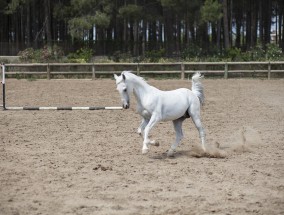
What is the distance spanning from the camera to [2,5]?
37.9 m

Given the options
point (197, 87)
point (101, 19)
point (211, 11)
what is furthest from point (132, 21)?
point (197, 87)

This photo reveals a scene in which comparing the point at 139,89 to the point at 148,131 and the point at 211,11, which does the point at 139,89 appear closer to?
the point at 148,131

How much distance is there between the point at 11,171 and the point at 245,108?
8981mm

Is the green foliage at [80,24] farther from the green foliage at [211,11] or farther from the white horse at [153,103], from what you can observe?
the white horse at [153,103]

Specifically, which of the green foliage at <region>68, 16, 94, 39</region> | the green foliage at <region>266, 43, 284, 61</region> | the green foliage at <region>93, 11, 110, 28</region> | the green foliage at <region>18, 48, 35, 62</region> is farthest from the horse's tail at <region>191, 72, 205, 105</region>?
the green foliage at <region>93, 11, 110, 28</region>

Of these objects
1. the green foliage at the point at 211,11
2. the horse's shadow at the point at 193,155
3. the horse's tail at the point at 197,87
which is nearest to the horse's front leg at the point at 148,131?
the horse's shadow at the point at 193,155

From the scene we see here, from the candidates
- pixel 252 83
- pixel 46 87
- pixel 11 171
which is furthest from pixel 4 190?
pixel 252 83

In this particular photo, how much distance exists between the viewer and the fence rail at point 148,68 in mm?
26078

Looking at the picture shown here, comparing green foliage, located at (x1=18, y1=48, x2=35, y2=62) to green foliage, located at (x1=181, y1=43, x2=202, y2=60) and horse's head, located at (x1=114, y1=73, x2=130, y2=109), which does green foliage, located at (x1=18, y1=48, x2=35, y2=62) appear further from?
horse's head, located at (x1=114, y1=73, x2=130, y2=109)

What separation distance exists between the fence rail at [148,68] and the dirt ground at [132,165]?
37.6ft

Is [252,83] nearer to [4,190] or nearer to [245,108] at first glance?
[245,108]

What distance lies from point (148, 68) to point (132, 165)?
1957 cm

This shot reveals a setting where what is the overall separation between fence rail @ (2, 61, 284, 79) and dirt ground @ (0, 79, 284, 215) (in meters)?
11.5

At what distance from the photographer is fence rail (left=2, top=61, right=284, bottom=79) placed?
26078mm
